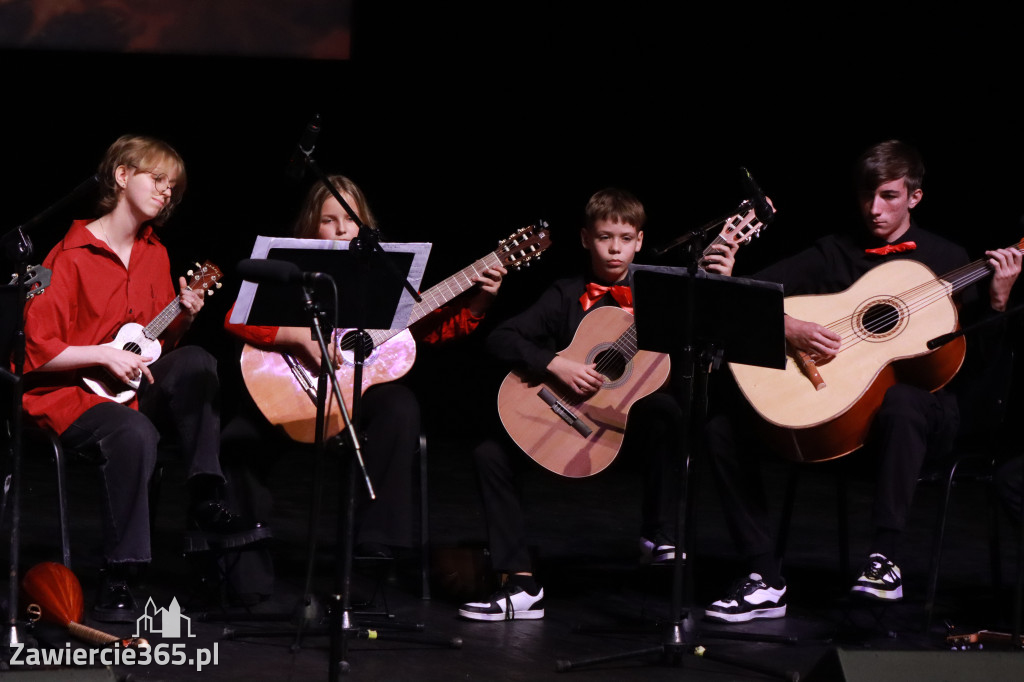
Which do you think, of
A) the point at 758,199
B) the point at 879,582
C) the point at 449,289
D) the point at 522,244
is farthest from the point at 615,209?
the point at 879,582

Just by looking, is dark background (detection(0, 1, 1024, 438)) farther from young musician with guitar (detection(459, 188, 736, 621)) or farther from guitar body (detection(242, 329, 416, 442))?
guitar body (detection(242, 329, 416, 442))

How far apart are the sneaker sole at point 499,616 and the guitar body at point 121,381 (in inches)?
53.5

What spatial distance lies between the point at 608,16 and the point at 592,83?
0.41 meters

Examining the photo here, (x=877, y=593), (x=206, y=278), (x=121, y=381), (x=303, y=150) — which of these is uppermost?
(x=303, y=150)

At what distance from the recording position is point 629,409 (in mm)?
4422

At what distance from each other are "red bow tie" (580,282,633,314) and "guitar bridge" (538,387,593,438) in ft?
1.30

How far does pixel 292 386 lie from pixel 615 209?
4.32 feet

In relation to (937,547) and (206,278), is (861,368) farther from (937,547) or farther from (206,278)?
(206,278)

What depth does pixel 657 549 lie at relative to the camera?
15.6ft

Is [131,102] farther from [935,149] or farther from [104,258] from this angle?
[935,149]

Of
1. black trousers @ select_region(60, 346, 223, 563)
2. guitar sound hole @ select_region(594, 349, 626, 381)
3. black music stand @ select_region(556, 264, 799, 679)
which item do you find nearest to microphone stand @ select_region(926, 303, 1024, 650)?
black music stand @ select_region(556, 264, 799, 679)

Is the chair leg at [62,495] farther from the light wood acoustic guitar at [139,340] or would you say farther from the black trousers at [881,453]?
the black trousers at [881,453]

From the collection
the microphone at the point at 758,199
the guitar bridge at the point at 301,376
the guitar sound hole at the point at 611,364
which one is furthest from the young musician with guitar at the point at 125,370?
the microphone at the point at 758,199

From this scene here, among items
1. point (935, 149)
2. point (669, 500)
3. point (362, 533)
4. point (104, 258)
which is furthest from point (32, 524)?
point (935, 149)
